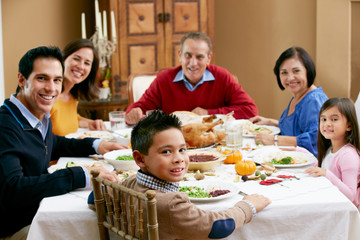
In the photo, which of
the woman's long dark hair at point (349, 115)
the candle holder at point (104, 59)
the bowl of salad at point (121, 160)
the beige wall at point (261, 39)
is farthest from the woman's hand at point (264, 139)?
the beige wall at point (261, 39)

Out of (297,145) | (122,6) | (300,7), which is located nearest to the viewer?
(297,145)

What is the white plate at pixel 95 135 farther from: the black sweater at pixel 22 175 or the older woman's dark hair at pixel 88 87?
the black sweater at pixel 22 175

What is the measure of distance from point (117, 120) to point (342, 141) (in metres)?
1.29

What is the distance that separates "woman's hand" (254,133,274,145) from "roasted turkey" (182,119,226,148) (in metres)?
0.30

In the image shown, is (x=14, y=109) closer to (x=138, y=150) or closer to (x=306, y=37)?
(x=138, y=150)

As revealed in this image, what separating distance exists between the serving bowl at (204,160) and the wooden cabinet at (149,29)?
248 centimetres

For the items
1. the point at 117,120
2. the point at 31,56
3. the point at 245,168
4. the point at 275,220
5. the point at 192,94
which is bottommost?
the point at 275,220

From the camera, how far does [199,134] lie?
2172 millimetres

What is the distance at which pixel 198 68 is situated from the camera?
3.19 m

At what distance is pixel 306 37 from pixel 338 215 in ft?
12.2

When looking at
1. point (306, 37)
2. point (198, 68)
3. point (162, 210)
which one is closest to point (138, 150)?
point (162, 210)

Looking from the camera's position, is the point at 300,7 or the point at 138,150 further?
the point at 300,7

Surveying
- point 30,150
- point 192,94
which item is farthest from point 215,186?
point 192,94

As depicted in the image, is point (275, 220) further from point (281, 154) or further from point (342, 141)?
point (342, 141)
